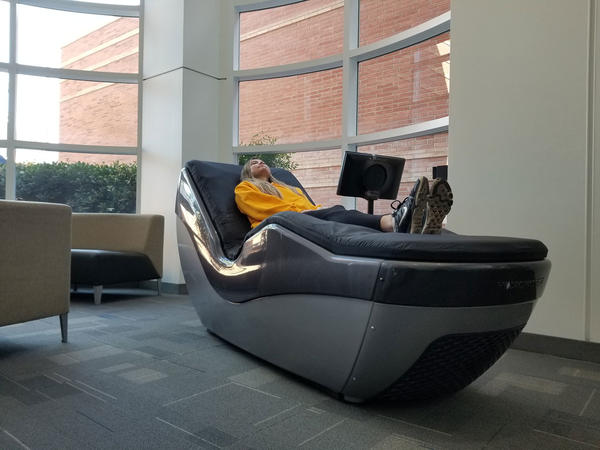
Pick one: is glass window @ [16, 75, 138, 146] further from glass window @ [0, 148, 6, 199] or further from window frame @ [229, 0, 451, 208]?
window frame @ [229, 0, 451, 208]

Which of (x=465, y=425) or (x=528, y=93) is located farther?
(x=528, y=93)

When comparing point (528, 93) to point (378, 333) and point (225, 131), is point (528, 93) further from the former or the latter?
point (225, 131)

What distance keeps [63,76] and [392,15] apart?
3493mm

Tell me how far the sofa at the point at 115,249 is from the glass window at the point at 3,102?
1.22 meters

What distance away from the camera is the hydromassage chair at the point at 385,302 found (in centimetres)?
132

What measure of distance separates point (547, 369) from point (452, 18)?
2232mm

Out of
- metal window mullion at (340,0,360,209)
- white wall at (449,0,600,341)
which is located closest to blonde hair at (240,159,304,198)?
white wall at (449,0,600,341)

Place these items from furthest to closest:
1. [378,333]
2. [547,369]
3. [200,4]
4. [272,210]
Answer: [200,4]
[272,210]
[547,369]
[378,333]

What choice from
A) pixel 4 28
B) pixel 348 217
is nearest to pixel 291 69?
pixel 348 217

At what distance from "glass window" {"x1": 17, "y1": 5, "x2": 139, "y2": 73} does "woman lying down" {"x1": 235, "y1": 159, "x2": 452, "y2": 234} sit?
308cm

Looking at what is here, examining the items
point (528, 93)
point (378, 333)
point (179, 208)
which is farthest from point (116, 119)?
point (378, 333)

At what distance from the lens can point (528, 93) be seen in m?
2.62

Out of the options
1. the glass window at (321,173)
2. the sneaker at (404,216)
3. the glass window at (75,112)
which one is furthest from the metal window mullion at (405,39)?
the glass window at (75,112)

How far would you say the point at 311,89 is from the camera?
4441 millimetres
